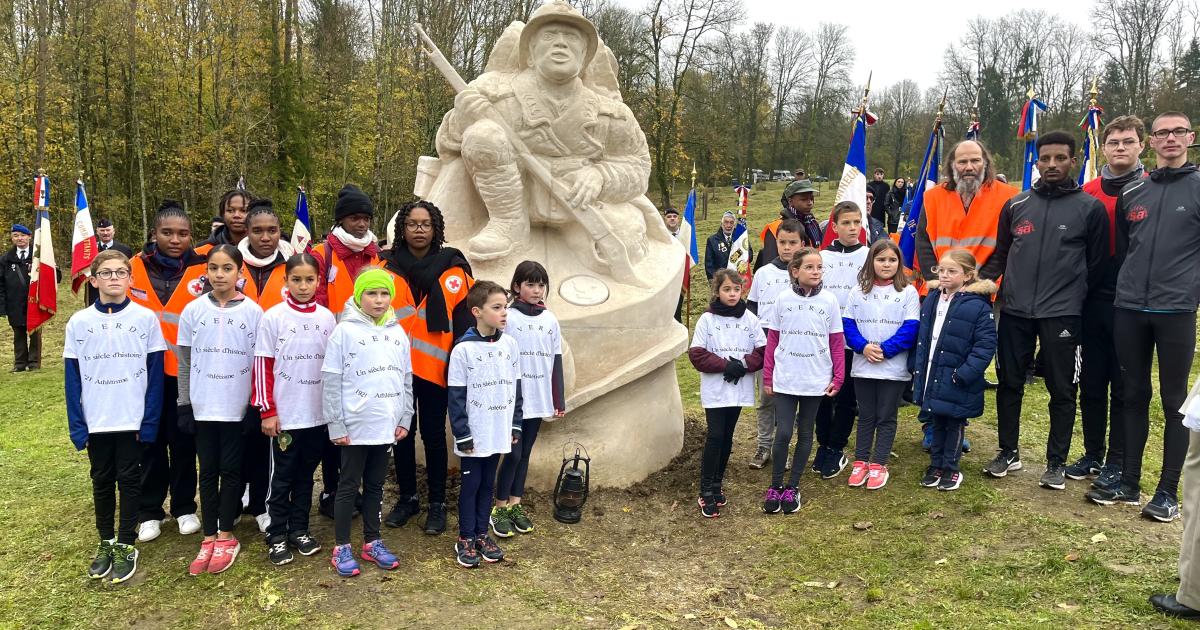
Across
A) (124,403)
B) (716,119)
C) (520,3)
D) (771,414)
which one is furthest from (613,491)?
(716,119)

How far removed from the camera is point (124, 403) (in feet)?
11.6

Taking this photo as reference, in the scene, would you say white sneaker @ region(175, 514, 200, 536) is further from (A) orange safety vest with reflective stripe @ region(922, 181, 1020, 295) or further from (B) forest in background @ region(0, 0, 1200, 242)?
(B) forest in background @ region(0, 0, 1200, 242)

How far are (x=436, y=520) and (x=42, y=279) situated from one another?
26.7 ft

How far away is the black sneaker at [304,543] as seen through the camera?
383 cm

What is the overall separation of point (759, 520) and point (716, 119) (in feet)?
86.0

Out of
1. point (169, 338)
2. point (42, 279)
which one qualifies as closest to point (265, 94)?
point (42, 279)

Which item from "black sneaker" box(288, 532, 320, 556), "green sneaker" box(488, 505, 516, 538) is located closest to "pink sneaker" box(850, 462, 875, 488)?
"green sneaker" box(488, 505, 516, 538)

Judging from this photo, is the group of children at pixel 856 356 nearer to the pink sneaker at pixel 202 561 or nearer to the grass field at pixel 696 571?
the grass field at pixel 696 571

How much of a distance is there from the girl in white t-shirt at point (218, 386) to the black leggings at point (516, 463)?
1.33 m

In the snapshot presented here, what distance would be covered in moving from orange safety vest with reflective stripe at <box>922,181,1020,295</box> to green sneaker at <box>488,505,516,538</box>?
316 centimetres

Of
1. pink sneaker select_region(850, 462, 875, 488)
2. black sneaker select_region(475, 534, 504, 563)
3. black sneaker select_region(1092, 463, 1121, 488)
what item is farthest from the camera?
pink sneaker select_region(850, 462, 875, 488)

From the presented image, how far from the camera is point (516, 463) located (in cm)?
420

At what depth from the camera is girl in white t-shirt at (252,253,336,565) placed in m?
3.56

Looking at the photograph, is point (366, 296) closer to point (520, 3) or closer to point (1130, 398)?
point (1130, 398)
